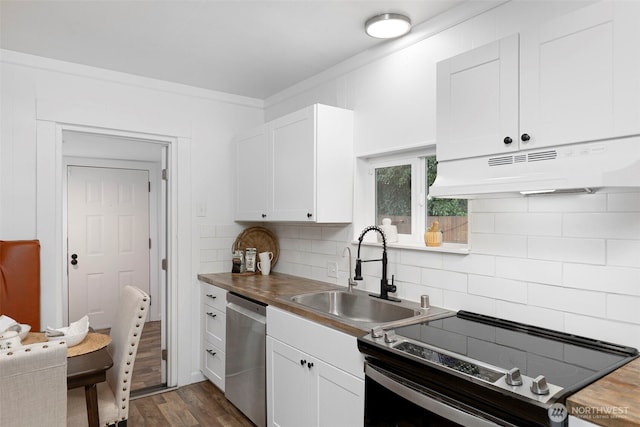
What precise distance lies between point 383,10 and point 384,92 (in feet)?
1.70

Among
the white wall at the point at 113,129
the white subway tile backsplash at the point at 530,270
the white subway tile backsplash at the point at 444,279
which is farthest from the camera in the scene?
the white wall at the point at 113,129

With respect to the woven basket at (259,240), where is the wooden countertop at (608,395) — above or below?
below

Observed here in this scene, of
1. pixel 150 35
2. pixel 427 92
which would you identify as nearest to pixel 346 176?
pixel 427 92

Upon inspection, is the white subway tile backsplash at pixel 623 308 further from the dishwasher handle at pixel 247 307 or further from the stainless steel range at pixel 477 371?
the dishwasher handle at pixel 247 307

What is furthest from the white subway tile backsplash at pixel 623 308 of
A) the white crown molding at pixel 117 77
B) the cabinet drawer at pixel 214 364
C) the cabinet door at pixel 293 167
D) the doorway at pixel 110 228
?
the doorway at pixel 110 228

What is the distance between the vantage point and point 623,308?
4.98 ft

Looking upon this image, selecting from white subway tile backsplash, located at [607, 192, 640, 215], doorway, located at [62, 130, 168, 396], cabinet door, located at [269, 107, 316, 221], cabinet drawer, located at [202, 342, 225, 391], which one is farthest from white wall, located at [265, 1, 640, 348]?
doorway, located at [62, 130, 168, 396]

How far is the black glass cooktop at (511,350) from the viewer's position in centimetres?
131

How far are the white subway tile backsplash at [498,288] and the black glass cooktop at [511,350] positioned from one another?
113 millimetres

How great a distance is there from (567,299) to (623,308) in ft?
0.63

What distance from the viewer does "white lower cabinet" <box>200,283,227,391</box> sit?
119 inches

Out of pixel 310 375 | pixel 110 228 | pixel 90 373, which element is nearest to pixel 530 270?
pixel 310 375

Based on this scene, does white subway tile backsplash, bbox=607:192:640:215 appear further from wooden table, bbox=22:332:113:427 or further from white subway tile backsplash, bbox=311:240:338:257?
→ wooden table, bbox=22:332:113:427

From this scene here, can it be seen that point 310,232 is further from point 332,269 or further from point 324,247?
point 332,269
